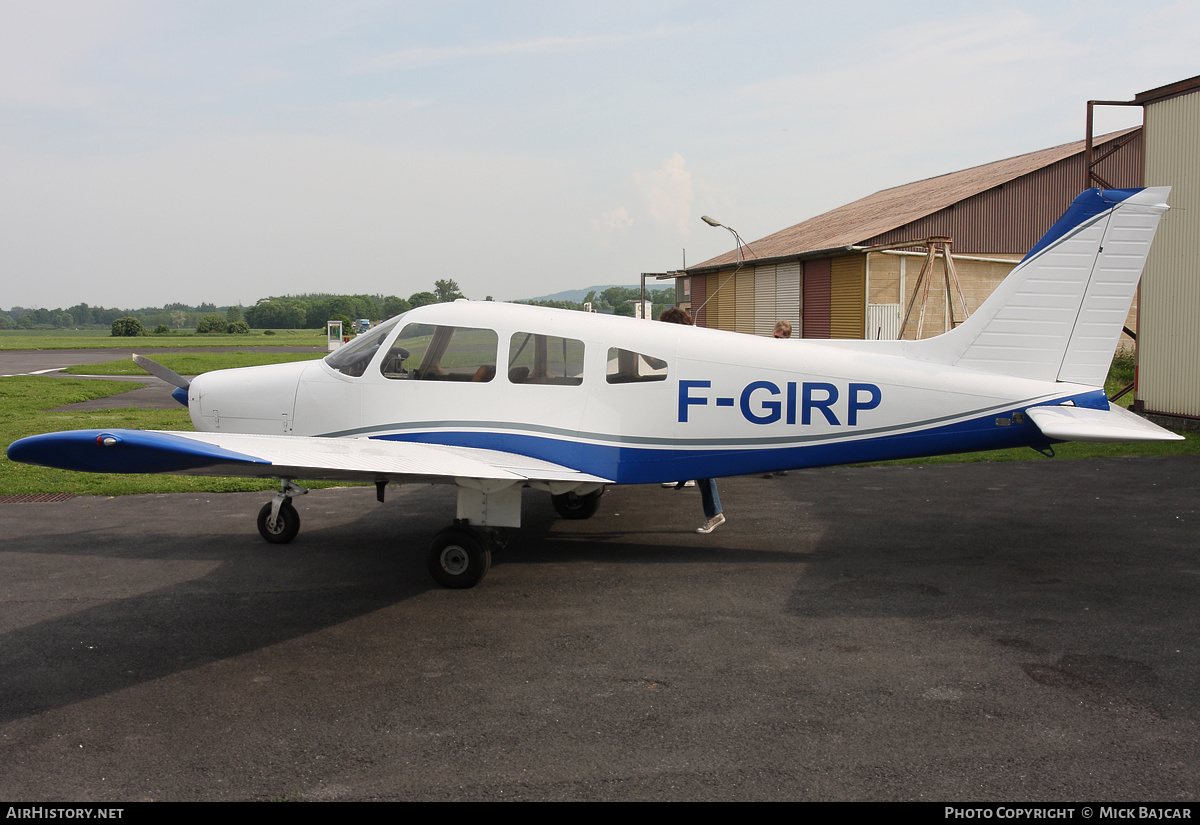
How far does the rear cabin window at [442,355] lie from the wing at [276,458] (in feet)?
2.03

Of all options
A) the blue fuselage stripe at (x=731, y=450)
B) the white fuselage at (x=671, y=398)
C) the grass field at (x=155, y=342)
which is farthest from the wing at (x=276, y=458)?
the grass field at (x=155, y=342)

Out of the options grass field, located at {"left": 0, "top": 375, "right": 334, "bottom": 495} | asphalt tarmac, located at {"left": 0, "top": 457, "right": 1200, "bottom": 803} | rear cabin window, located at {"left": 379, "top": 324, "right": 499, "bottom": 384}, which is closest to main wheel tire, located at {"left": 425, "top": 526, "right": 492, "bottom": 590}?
asphalt tarmac, located at {"left": 0, "top": 457, "right": 1200, "bottom": 803}

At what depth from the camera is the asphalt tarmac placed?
3699 mm

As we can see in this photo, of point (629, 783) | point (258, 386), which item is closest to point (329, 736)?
point (629, 783)

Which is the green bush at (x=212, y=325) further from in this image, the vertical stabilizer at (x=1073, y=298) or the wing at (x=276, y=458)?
the vertical stabilizer at (x=1073, y=298)

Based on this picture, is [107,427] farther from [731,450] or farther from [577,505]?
[731,450]

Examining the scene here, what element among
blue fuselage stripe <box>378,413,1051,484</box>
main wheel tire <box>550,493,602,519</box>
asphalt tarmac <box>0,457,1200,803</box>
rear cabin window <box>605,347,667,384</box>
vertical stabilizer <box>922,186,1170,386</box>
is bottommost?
asphalt tarmac <box>0,457,1200,803</box>

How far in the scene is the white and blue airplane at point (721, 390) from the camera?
664 cm

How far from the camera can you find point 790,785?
3.57 meters

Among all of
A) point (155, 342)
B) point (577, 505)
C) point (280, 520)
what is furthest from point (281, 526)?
point (155, 342)

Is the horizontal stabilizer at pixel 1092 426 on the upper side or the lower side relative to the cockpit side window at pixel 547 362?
lower

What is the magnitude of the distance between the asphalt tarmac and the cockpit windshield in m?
1.71

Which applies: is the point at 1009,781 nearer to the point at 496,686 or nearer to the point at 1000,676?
the point at 1000,676

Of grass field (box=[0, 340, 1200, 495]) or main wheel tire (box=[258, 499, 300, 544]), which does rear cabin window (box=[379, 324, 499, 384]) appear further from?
grass field (box=[0, 340, 1200, 495])
